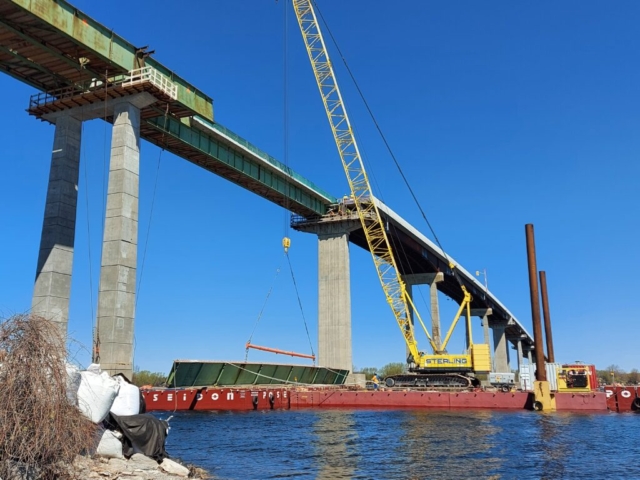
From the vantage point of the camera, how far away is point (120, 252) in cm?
3491

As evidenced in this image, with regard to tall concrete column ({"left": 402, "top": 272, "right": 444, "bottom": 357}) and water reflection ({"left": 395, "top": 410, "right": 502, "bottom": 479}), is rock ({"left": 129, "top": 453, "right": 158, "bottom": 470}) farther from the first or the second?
tall concrete column ({"left": 402, "top": 272, "right": 444, "bottom": 357})

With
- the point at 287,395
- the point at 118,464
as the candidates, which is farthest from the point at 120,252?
the point at 287,395

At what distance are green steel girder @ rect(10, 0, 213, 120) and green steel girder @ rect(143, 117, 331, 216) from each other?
4.66m

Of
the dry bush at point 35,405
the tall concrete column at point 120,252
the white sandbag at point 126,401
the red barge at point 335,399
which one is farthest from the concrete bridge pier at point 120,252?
the dry bush at point 35,405

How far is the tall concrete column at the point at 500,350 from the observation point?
152000mm

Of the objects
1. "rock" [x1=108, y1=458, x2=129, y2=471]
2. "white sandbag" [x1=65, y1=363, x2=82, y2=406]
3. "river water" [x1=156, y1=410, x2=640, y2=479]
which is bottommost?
"river water" [x1=156, y1=410, x2=640, y2=479]

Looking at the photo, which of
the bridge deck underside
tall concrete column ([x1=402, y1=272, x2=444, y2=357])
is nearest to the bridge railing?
the bridge deck underside

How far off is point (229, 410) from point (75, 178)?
24.4 metres

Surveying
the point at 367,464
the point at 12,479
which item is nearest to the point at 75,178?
the point at 367,464

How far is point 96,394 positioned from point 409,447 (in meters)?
16.1

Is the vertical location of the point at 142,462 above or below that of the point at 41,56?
below

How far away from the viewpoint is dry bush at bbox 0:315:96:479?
11.5 meters

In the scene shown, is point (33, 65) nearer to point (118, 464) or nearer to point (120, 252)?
point (120, 252)

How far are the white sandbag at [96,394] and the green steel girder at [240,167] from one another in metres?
30.9
